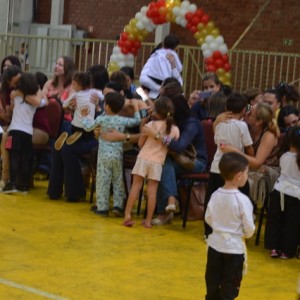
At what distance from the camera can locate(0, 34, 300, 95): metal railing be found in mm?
16484

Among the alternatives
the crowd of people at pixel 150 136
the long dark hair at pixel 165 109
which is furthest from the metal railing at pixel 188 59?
the long dark hair at pixel 165 109

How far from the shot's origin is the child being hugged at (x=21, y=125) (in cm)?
1058

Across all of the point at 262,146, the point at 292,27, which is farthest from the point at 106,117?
the point at 292,27

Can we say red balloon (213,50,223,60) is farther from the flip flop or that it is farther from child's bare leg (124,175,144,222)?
the flip flop

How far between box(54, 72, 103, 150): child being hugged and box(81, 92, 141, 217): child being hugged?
0.62 meters

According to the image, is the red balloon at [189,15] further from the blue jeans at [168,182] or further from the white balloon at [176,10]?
the blue jeans at [168,182]

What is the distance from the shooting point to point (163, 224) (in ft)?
31.5

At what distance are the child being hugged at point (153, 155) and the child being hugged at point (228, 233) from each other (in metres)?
3.03

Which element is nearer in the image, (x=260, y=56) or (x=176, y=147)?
(x=176, y=147)

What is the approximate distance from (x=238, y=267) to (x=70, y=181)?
470 centimetres

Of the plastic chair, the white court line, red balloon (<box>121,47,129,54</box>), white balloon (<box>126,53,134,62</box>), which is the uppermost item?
red balloon (<box>121,47,129,54</box>)

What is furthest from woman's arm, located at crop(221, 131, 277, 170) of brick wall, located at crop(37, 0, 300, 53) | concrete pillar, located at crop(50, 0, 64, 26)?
concrete pillar, located at crop(50, 0, 64, 26)

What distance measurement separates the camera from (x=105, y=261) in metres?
7.79

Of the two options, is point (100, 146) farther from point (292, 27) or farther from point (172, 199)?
point (292, 27)
